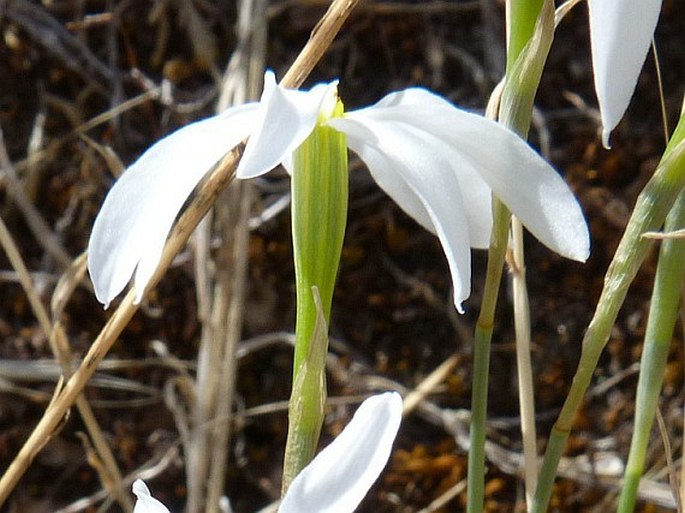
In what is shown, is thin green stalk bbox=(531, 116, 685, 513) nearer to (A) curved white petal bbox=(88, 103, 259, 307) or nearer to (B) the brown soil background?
(A) curved white petal bbox=(88, 103, 259, 307)

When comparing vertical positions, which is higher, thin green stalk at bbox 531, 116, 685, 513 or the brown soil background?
thin green stalk at bbox 531, 116, 685, 513

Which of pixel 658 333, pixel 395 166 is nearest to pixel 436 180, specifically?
pixel 395 166

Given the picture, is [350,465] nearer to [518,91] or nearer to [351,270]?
[518,91]

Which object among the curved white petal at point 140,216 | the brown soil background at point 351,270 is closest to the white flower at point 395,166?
the curved white petal at point 140,216

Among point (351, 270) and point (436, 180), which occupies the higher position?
point (436, 180)

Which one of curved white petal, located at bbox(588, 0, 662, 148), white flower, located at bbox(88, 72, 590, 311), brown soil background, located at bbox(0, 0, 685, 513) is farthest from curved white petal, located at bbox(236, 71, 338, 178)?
brown soil background, located at bbox(0, 0, 685, 513)

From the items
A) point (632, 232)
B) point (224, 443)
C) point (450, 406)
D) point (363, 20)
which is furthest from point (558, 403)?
point (632, 232)

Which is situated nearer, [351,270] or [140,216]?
[140,216]
